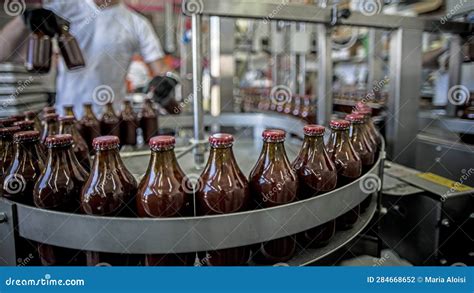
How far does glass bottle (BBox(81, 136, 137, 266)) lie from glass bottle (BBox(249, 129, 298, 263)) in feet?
0.93

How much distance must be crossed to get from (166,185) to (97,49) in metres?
1.98

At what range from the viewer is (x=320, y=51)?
1.63 meters

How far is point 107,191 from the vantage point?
72 centimetres

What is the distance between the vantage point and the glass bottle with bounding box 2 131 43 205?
0.80 m

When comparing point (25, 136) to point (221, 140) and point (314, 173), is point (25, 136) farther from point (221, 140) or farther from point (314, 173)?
point (314, 173)

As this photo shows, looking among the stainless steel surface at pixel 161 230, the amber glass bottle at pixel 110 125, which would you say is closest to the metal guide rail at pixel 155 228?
the stainless steel surface at pixel 161 230

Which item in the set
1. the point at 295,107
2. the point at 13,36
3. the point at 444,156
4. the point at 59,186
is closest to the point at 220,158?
the point at 59,186

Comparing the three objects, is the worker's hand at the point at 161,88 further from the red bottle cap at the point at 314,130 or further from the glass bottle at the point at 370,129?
the red bottle cap at the point at 314,130

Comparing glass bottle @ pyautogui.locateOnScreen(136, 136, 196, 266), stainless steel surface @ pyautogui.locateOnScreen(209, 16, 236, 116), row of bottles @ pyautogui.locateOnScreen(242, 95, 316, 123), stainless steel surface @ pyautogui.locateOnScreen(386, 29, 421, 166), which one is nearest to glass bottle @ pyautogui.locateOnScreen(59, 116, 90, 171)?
glass bottle @ pyautogui.locateOnScreen(136, 136, 196, 266)

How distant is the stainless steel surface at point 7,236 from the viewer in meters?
0.74

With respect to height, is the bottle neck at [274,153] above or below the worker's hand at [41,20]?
below

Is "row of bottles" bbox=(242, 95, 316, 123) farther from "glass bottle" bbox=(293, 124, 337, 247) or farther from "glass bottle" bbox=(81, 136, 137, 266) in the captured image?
"glass bottle" bbox=(81, 136, 137, 266)

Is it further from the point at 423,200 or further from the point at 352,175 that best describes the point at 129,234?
the point at 423,200

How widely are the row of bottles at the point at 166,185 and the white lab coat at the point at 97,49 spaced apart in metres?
1.51
